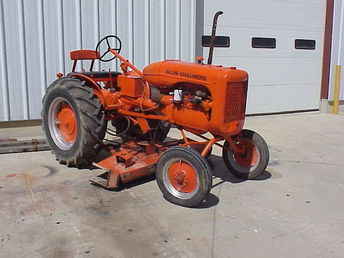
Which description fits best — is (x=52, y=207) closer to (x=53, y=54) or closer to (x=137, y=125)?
(x=137, y=125)

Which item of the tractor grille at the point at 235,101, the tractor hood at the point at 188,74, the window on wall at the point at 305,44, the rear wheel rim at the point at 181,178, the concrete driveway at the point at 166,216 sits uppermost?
the window on wall at the point at 305,44

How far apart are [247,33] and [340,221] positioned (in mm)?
5708

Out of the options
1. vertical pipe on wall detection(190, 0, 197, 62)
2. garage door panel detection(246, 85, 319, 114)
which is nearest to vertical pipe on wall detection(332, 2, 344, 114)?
garage door panel detection(246, 85, 319, 114)

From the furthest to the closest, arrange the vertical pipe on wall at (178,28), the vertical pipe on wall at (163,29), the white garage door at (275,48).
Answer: the white garage door at (275,48) → the vertical pipe on wall at (178,28) → the vertical pipe on wall at (163,29)

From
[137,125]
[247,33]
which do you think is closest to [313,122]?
[247,33]

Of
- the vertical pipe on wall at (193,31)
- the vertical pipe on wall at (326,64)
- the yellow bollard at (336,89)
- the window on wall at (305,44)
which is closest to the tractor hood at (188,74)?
the vertical pipe on wall at (193,31)

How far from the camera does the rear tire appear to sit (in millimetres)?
→ 4508

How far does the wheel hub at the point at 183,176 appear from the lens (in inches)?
150

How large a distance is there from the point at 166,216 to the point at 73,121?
182 cm

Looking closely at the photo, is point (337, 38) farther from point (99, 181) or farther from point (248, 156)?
point (99, 181)

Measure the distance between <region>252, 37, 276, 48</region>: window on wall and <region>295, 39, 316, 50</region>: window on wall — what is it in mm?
725

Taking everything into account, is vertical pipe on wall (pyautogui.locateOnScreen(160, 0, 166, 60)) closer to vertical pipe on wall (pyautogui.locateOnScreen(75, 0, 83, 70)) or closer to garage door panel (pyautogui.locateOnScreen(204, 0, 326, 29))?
garage door panel (pyautogui.locateOnScreen(204, 0, 326, 29))

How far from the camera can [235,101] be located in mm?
4184

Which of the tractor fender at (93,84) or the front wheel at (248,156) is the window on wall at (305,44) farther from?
the tractor fender at (93,84)
